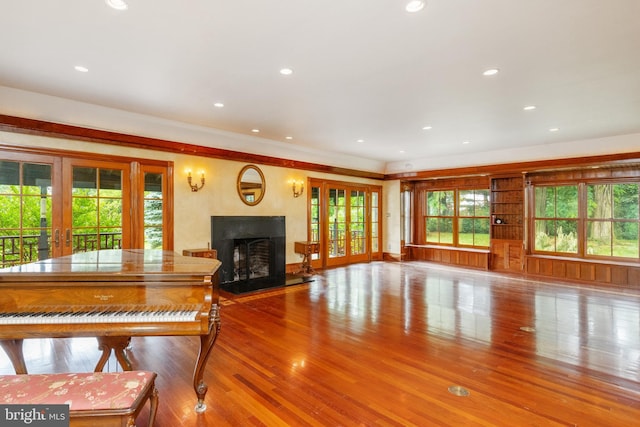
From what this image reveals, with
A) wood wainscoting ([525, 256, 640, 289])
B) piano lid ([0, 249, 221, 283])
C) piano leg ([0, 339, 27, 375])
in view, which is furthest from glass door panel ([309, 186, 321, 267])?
piano leg ([0, 339, 27, 375])

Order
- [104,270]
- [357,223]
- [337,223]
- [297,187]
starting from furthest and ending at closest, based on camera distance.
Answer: [357,223], [337,223], [297,187], [104,270]

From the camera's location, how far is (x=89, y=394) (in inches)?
60.0

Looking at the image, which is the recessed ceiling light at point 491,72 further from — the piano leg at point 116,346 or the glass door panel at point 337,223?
the glass door panel at point 337,223

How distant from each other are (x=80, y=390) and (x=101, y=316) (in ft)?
1.81

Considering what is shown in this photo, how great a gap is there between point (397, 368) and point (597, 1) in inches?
124

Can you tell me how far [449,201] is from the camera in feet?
30.0

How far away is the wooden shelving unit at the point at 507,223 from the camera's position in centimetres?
764

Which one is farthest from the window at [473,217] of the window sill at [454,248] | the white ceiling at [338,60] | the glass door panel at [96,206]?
the glass door panel at [96,206]

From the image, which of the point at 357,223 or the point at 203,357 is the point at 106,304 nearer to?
the point at 203,357

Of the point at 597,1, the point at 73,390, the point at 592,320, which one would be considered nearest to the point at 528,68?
the point at 597,1

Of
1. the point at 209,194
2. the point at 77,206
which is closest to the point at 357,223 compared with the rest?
the point at 209,194

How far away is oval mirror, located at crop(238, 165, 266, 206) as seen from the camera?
253 inches

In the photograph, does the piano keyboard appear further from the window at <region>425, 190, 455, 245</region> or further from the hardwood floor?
the window at <region>425, 190, 455, 245</region>

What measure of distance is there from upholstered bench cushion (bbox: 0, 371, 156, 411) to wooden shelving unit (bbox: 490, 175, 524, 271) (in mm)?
8028
